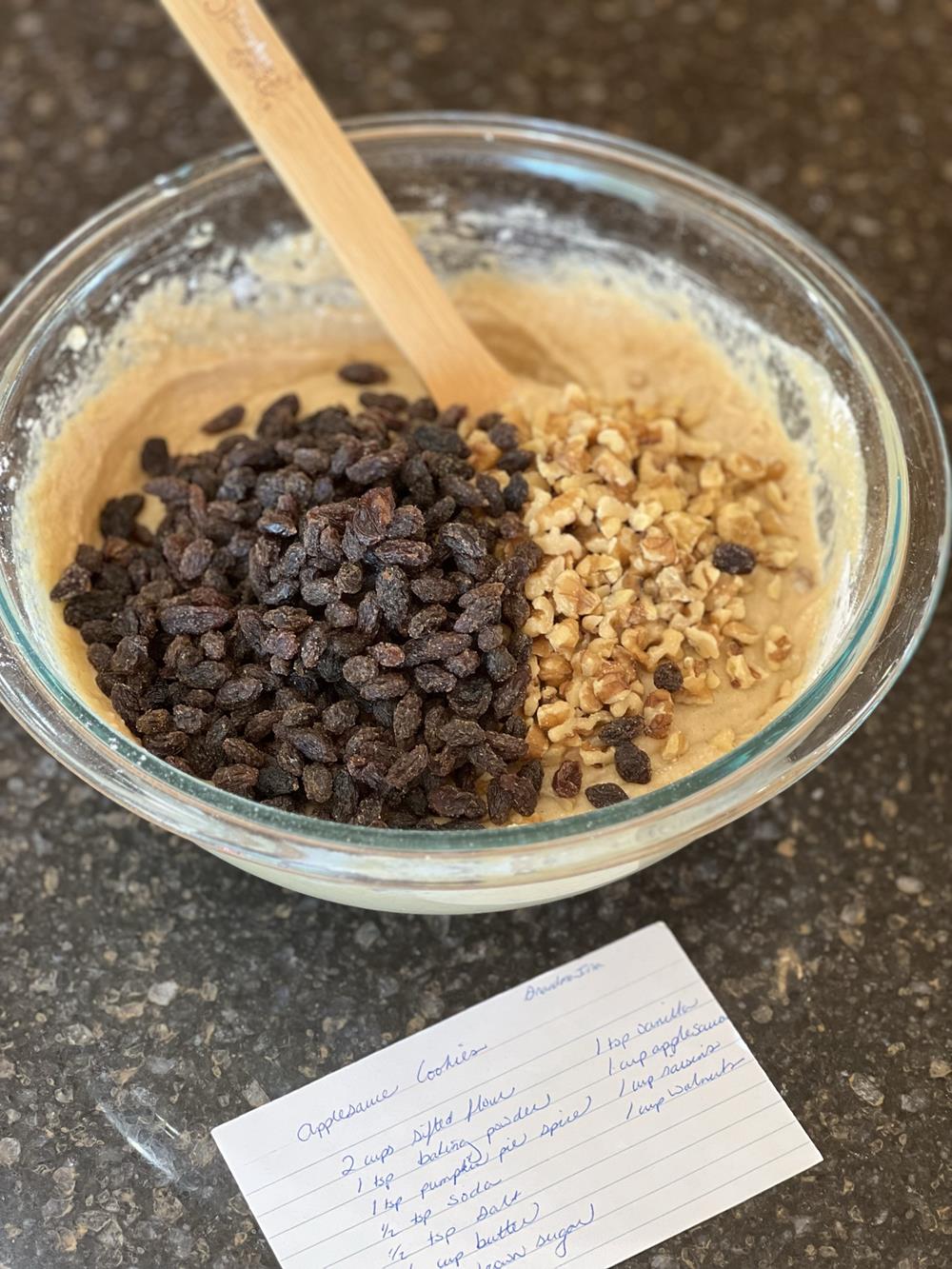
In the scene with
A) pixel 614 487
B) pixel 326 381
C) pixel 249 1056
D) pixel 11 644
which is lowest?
pixel 249 1056

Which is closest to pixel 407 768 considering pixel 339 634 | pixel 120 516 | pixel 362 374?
pixel 339 634

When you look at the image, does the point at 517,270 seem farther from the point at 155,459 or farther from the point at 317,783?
the point at 317,783

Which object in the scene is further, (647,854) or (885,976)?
(885,976)

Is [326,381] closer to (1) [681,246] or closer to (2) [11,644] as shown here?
(1) [681,246]

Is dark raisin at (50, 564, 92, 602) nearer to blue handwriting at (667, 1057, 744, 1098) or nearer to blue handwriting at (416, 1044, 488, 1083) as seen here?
blue handwriting at (416, 1044, 488, 1083)

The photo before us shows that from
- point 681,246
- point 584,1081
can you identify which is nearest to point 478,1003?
point 584,1081

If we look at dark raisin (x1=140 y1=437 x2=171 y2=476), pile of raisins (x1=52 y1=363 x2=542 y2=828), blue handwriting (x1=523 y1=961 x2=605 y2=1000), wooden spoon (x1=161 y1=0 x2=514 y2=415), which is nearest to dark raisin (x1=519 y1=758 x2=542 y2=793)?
pile of raisins (x1=52 y1=363 x2=542 y2=828)
